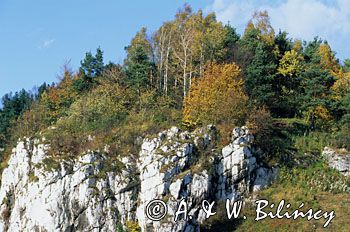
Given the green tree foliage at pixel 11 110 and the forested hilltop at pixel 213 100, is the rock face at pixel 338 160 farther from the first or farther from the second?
the green tree foliage at pixel 11 110

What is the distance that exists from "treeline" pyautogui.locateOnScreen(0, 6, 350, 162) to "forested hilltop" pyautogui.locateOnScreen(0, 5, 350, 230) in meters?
0.10

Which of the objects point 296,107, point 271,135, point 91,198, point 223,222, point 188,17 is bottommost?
point 223,222

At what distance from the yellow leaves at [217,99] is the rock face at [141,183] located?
6.33 ft

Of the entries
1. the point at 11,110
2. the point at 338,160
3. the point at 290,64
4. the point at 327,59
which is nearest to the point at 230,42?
the point at 290,64

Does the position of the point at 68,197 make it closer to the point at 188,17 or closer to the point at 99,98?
the point at 99,98

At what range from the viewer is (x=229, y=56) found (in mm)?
55188

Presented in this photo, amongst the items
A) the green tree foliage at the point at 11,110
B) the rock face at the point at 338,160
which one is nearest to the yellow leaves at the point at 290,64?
the rock face at the point at 338,160

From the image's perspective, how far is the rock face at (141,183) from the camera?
130 ft

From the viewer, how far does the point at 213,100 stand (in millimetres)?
45469

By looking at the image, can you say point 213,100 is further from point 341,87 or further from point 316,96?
point 341,87

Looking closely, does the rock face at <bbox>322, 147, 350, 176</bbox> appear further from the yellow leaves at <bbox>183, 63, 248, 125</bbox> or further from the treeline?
the yellow leaves at <bbox>183, 63, 248, 125</bbox>

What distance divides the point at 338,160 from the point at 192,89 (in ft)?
41.5

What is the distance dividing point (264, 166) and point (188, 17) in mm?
23360

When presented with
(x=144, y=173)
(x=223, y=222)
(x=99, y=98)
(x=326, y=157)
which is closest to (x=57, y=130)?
(x=99, y=98)
